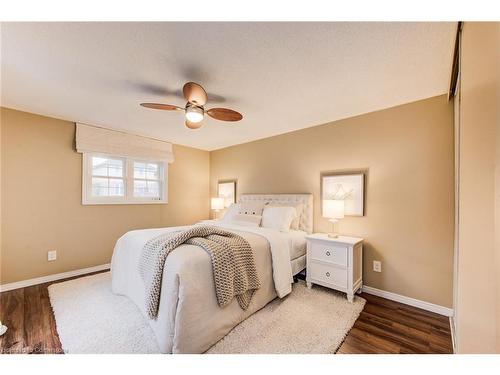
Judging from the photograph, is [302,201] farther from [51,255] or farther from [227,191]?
[51,255]

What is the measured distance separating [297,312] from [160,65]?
249cm

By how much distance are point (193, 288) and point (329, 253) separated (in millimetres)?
1601

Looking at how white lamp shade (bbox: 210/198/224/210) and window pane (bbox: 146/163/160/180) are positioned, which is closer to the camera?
window pane (bbox: 146/163/160/180)

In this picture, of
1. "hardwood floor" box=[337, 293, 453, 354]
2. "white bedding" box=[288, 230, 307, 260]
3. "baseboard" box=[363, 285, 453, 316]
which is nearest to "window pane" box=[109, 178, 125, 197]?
"white bedding" box=[288, 230, 307, 260]

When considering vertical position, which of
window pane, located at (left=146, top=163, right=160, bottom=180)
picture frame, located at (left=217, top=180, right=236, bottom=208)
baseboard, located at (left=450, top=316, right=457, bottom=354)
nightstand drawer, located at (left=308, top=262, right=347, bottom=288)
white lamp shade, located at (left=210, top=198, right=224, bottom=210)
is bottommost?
baseboard, located at (left=450, top=316, right=457, bottom=354)

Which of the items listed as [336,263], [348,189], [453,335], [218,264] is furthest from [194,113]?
[453,335]

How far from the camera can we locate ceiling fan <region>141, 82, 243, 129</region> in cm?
176

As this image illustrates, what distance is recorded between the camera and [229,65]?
1.65 metres

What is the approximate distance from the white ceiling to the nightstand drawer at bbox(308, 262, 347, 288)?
188 cm

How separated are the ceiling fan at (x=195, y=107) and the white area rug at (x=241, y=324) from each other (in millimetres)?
1885

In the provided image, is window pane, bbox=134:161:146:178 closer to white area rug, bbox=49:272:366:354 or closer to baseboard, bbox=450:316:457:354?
white area rug, bbox=49:272:366:354

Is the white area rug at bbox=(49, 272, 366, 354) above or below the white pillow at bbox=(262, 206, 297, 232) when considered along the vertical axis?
below

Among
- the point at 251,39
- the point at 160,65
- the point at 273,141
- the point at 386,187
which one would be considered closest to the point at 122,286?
the point at 160,65

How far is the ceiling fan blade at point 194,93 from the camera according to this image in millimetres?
1736
